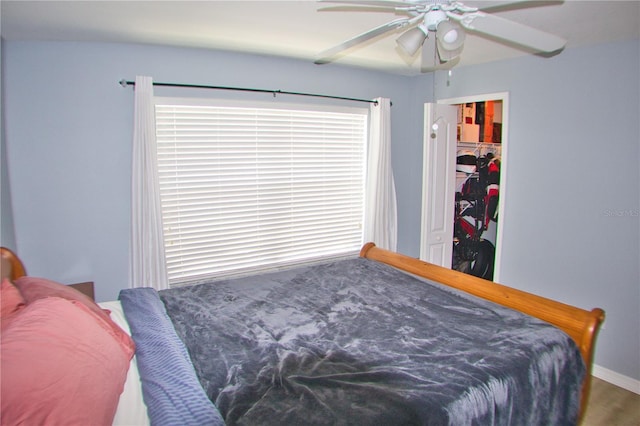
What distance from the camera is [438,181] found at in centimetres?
355

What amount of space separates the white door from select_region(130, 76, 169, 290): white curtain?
236cm

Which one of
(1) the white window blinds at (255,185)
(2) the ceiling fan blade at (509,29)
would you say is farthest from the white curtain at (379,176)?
(2) the ceiling fan blade at (509,29)

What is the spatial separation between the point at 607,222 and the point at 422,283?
1.47m

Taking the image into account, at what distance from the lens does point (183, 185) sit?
2.99 metres

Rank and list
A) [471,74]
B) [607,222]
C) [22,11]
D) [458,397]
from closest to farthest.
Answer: [458,397] < [22,11] < [607,222] < [471,74]

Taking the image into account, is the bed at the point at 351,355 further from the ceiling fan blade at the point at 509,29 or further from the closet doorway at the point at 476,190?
the closet doorway at the point at 476,190

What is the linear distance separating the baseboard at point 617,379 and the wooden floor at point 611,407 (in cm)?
3

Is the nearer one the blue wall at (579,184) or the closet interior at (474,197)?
the blue wall at (579,184)

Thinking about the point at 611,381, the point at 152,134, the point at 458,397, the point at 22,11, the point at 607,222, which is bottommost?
the point at 611,381

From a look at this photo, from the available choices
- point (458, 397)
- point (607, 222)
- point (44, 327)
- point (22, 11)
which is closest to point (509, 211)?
point (607, 222)

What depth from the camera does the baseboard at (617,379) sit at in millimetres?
→ 2621

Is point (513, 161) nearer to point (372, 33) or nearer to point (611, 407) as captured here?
point (611, 407)

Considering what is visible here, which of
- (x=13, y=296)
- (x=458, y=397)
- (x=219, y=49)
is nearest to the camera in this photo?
(x=458, y=397)

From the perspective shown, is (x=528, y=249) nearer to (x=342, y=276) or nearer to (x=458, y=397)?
(x=342, y=276)
